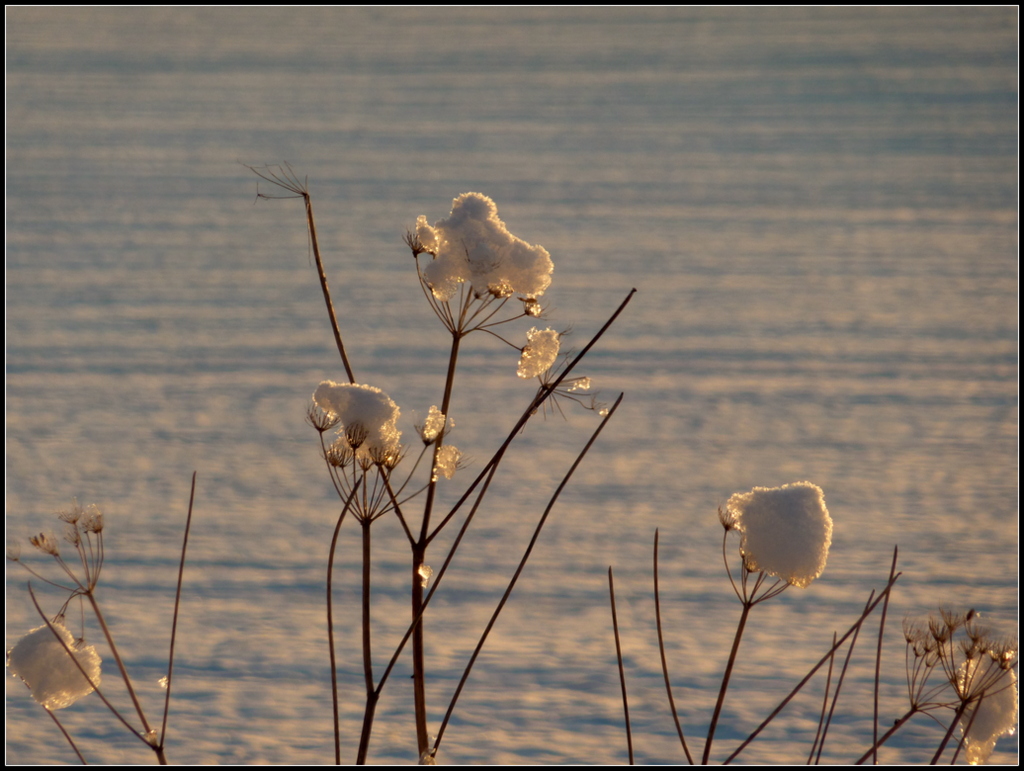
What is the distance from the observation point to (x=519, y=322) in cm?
176

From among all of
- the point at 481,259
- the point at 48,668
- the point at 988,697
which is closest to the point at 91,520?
the point at 48,668

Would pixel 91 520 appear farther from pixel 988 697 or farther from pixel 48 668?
pixel 988 697

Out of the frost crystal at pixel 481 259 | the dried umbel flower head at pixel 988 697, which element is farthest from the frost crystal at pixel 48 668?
the dried umbel flower head at pixel 988 697

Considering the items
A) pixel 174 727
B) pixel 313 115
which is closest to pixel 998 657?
pixel 174 727

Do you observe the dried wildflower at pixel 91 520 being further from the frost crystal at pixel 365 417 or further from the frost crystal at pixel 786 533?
the frost crystal at pixel 786 533

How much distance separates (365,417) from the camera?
294mm

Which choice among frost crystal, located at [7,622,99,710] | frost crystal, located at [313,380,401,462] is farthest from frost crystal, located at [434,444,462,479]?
frost crystal, located at [7,622,99,710]

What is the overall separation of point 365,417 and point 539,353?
0.20 feet

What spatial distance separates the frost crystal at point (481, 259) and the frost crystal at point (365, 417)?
0.12ft

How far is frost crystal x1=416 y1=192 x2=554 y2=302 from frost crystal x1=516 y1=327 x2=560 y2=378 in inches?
0.6

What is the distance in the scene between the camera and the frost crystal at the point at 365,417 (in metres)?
0.29

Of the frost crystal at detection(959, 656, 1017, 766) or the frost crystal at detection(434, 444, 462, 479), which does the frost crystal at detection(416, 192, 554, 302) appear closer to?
the frost crystal at detection(434, 444, 462, 479)

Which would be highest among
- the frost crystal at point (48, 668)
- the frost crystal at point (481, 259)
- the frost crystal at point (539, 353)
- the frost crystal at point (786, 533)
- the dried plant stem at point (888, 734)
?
the frost crystal at point (481, 259)

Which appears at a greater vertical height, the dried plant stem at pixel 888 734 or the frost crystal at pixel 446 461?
the frost crystal at pixel 446 461
